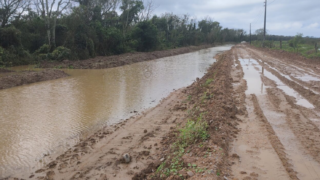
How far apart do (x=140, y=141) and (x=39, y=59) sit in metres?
20.9

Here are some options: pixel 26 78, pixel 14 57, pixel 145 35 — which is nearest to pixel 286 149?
pixel 26 78

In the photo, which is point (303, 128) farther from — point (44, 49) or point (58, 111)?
point (44, 49)

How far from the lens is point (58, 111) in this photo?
28.7 ft

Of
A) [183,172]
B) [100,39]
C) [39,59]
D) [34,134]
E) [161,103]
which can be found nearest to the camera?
[183,172]

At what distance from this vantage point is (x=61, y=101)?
10219 millimetres

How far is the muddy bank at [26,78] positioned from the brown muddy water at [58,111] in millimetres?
641

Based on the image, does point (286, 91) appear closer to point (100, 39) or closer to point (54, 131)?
point (54, 131)

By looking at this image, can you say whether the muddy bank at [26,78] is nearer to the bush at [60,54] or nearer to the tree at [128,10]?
the bush at [60,54]

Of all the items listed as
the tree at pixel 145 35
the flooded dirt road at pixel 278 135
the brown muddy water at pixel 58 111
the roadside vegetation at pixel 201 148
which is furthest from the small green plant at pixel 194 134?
the tree at pixel 145 35

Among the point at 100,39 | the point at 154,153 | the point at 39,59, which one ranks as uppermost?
the point at 100,39

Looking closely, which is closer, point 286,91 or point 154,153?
point 154,153

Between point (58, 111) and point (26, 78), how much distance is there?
697 cm

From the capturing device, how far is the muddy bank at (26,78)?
13.0m

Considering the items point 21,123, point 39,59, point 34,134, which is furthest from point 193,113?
point 39,59
